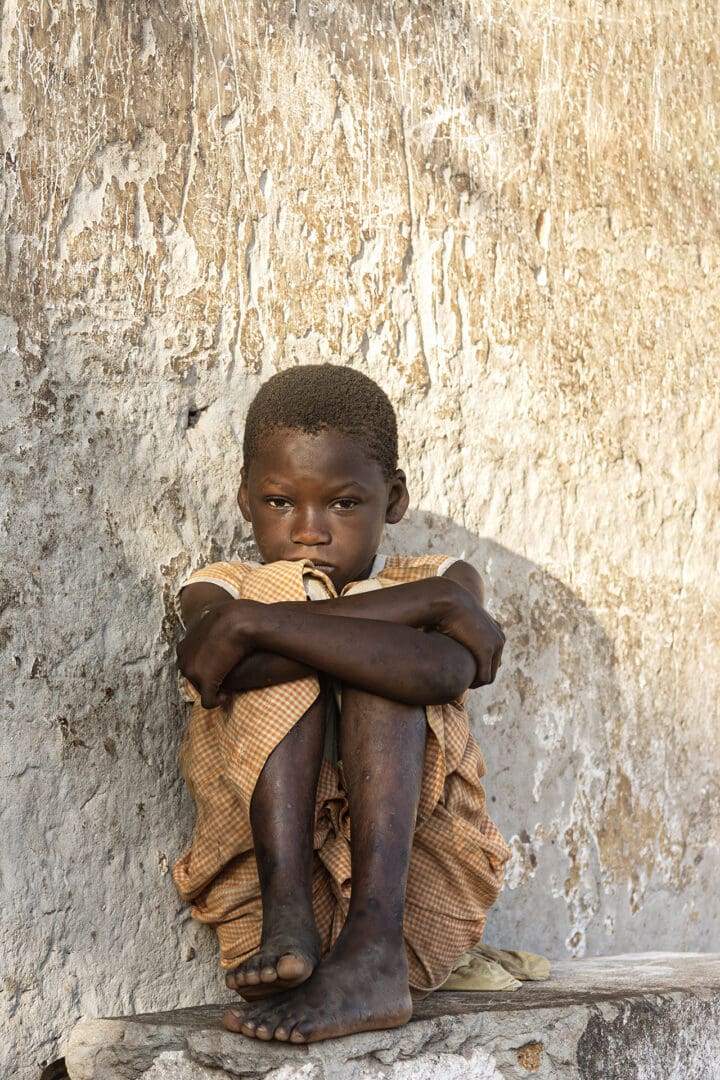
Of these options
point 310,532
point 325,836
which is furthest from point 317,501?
point 325,836

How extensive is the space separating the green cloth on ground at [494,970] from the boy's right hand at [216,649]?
2.30 ft

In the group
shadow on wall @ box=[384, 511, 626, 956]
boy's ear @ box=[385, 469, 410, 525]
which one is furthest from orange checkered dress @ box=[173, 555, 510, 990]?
shadow on wall @ box=[384, 511, 626, 956]

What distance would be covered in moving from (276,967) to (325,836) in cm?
31

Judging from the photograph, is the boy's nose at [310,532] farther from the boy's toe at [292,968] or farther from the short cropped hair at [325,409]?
the boy's toe at [292,968]

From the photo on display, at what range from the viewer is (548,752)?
109 inches

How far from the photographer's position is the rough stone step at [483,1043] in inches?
63.9

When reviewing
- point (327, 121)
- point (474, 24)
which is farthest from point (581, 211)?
point (327, 121)

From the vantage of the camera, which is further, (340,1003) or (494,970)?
(494,970)

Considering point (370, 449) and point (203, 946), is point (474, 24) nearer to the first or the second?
point (370, 449)

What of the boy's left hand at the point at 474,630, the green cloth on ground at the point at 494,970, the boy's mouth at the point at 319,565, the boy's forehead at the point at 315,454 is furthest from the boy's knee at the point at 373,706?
the green cloth on ground at the point at 494,970

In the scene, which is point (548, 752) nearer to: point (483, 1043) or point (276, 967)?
point (483, 1043)

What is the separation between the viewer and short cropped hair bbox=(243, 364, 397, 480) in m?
2.13

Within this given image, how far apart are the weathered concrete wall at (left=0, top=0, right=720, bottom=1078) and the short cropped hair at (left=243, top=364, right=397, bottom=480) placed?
0.19 m

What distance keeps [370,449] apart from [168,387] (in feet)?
1.33
